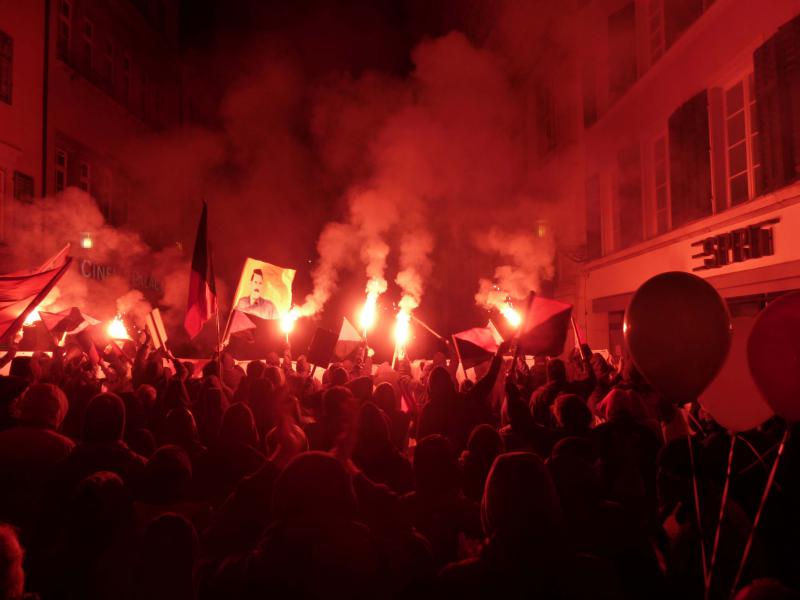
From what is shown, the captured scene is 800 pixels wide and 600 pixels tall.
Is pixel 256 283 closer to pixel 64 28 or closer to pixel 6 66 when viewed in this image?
pixel 6 66

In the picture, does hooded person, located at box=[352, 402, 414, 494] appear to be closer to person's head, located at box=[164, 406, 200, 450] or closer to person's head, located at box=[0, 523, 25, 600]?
person's head, located at box=[164, 406, 200, 450]

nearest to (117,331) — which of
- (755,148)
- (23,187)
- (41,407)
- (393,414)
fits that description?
(23,187)

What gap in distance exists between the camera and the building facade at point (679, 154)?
10.5m

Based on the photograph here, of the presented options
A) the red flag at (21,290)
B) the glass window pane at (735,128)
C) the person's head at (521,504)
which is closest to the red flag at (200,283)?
the red flag at (21,290)

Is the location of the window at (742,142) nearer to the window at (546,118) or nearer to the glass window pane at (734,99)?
the glass window pane at (734,99)

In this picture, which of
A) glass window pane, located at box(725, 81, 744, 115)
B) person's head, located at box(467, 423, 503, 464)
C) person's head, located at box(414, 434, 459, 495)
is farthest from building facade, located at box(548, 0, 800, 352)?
person's head, located at box(414, 434, 459, 495)

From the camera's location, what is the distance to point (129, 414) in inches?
183

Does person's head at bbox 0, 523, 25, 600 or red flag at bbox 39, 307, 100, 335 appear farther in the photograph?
red flag at bbox 39, 307, 100, 335

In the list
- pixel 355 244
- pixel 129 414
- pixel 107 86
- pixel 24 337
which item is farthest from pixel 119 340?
pixel 107 86

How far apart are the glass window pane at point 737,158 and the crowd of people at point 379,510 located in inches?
358

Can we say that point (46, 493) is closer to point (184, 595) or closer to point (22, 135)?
point (184, 595)

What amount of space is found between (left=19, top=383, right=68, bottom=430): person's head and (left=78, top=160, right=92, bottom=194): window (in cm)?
1598

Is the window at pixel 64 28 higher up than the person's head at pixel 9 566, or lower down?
higher up

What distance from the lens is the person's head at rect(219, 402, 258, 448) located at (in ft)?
12.3
